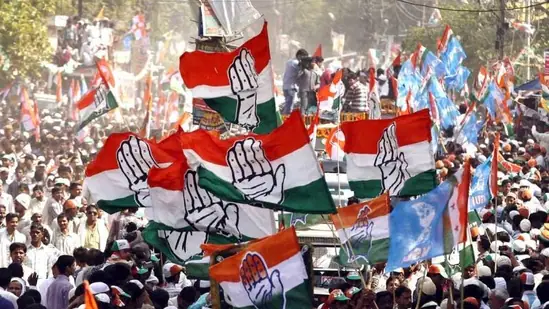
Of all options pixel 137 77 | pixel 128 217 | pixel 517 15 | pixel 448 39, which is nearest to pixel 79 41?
pixel 137 77

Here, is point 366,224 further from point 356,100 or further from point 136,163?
point 356,100

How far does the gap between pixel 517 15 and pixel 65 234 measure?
1245 inches

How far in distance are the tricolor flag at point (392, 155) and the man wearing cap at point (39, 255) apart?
2.95m

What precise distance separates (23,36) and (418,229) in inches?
1264

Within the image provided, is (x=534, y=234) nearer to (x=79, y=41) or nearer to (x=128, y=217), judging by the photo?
(x=128, y=217)

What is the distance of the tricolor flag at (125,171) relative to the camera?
43.2 feet

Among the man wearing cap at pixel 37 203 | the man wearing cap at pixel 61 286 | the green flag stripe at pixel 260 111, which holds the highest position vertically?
the green flag stripe at pixel 260 111

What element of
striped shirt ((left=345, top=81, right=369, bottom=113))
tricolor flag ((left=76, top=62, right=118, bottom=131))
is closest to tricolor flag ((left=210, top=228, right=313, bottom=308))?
tricolor flag ((left=76, top=62, right=118, bottom=131))

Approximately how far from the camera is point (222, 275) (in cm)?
953

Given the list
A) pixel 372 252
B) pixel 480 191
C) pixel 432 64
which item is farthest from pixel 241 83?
pixel 432 64

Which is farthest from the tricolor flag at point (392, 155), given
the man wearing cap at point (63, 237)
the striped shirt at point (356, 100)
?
the striped shirt at point (356, 100)

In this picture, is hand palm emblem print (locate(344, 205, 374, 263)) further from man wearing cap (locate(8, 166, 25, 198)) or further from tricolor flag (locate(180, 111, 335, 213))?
man wearing cap (locate(8, 166, 25, 198))

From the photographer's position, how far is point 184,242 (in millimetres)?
12086

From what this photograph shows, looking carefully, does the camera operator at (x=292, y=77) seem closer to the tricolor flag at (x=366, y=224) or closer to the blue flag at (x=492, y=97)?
the blue flag at (x=492, y=97)
